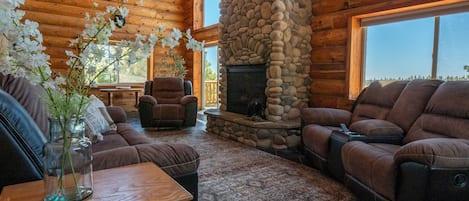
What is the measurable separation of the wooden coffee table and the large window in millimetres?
3162

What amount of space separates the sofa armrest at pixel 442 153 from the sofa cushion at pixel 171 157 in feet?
4.27

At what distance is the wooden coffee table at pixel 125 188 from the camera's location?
3.61 ft

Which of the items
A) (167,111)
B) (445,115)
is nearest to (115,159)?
(445,115)

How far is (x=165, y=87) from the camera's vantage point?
581 centimetres

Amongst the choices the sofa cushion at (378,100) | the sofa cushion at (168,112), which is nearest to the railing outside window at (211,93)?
the sofa cushion at (168,112)

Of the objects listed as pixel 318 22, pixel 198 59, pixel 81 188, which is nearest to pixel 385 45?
pixel 318 22

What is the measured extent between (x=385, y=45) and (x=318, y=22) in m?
1.00

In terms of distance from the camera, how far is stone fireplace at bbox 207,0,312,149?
4031 mm

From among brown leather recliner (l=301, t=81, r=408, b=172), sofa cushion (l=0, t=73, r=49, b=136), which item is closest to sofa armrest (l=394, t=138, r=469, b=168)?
brown leather recliner (l=301, t=81, r=408, b=172)

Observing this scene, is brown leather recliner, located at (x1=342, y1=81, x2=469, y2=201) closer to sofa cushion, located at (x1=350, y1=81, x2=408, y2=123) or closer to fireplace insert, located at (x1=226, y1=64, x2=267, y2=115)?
sofa cushion, located at (x1=350, y1=81, x2=408, y2=123)

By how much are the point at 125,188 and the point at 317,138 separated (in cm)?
223

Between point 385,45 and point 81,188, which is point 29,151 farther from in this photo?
point 385,45

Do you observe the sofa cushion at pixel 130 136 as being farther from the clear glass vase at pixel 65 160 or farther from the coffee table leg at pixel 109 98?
the coffee table leg at pixel 109 98

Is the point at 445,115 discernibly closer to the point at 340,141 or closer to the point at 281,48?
the point at 340,141
